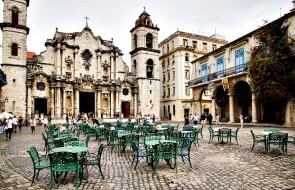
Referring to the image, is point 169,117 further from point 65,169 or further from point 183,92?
point 65,169

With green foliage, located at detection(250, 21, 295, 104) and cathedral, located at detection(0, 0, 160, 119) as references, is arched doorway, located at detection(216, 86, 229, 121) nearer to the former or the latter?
green foliage, located at detection(250, 21, 295, 104)

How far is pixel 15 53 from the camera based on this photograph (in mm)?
30609

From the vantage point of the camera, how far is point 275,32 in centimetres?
2177

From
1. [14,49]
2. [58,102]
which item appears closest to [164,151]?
[58,102]

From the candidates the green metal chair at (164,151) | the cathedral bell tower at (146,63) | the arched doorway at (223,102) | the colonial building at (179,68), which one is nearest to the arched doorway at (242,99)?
the arched doorway at (223,102)

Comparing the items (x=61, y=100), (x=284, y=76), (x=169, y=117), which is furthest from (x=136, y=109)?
(x=284, y=76)

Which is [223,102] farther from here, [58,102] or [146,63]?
[58,102]

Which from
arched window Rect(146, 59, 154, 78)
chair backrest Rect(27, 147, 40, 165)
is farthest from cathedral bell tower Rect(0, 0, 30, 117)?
chair backrest Rect(27, 147, 40, 165)

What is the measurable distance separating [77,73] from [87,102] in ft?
16.5

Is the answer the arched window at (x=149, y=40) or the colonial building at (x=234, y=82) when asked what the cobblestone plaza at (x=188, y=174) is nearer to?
the colonial building at (x=234, y=82)

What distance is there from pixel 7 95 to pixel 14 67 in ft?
12.9

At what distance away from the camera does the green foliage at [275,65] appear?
67.6 feet

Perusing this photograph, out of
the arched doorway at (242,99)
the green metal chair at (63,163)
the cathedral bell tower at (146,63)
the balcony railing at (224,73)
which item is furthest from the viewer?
the cathedral bell tower at (146,63)

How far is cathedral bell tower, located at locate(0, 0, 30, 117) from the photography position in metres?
29.4
